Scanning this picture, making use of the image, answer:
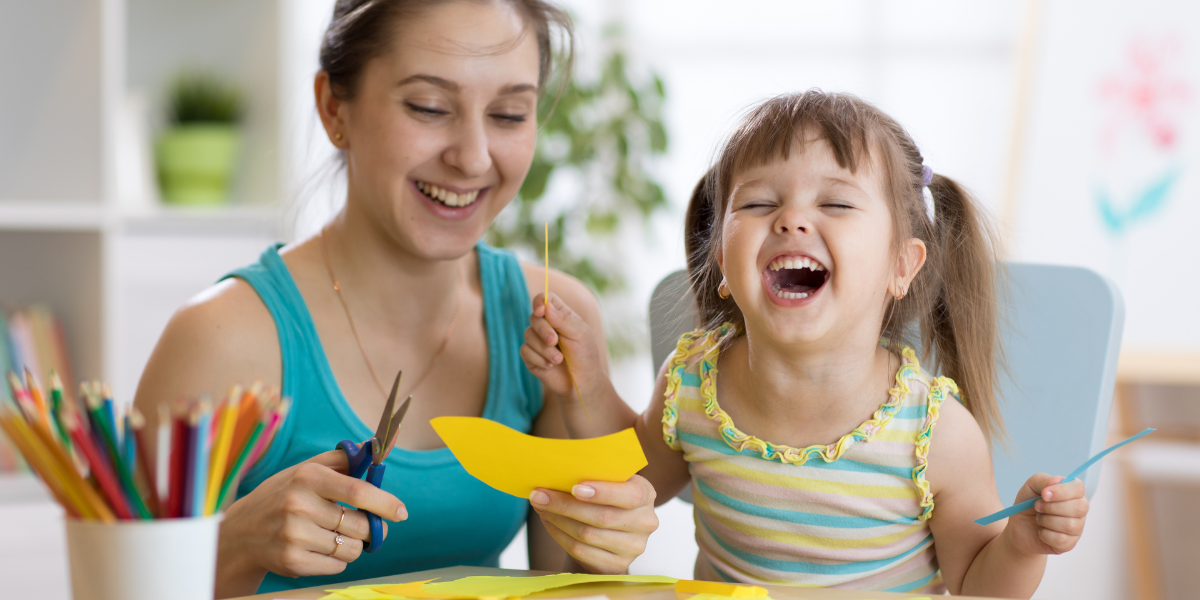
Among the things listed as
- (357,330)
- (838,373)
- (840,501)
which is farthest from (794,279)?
(357,330)

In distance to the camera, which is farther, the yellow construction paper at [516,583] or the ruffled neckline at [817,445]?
the ruffled neckline at [817,445]

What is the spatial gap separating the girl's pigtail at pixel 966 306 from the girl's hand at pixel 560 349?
15.3 inches

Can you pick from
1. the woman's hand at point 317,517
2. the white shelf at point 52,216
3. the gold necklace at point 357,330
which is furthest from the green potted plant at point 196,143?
the woman's hand at point 317,517

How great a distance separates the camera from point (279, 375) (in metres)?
1.19

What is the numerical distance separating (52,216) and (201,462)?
1559 millimetres

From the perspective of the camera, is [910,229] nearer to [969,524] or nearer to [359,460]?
[969,524]

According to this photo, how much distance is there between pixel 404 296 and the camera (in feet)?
4.29

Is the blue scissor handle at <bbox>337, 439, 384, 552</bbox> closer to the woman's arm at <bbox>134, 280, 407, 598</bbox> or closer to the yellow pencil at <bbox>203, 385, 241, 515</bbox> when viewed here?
the woman's arm at <bbox>134, 280, 407, 598</bbox>

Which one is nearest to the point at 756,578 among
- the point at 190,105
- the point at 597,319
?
the point at 597,319

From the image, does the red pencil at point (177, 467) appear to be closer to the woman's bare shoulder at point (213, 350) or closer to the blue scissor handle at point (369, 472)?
the blue scissor handle at point (369, 472)

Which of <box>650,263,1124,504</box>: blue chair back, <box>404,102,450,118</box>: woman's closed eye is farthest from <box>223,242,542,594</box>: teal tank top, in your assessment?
<box>650,263,1124,504</box>: blue chair back

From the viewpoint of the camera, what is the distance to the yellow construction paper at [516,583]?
2.51 feet

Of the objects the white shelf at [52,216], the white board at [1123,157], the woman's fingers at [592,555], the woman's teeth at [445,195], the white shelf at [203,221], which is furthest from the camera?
the white board at [1123,157]

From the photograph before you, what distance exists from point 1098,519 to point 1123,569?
0.17 meters
